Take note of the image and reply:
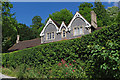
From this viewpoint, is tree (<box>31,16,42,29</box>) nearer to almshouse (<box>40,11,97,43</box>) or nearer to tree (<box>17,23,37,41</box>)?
tree (<box>17,23,37,41</box>)

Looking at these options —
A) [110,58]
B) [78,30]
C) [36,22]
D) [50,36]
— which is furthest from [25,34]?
[110,58]

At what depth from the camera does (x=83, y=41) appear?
10.4 m

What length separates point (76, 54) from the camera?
35.7 feet

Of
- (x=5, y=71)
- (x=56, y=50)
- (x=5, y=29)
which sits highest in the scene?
(x=5, y=29)

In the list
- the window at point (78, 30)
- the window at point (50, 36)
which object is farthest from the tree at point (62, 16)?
the window at point (78, 30)

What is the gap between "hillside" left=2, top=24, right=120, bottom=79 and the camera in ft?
23.5

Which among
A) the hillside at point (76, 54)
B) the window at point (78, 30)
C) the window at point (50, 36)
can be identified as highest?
the window at point (78, 30)

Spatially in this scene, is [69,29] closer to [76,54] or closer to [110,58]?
[76,54]

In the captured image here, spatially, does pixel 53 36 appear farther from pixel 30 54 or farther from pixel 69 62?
pixel 69 62

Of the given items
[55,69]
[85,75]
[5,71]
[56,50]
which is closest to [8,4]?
[5,71]

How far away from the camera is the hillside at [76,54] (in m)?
7.15

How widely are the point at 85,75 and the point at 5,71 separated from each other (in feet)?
27.1

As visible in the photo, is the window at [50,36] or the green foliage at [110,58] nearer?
the green foliage at [110,58]

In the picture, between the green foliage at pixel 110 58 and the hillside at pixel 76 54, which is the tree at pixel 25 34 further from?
the green foliage at pixel 110 58
